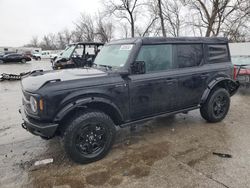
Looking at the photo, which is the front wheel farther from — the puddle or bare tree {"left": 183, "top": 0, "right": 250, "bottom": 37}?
bare tree {"left": 183, "top": 0, "right": 250, "bottom": 37}

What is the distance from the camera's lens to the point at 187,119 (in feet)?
17.1

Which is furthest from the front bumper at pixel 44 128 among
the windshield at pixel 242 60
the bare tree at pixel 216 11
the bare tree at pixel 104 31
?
the bare tree at pixel 104 31

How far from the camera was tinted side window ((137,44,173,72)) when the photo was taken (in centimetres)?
370

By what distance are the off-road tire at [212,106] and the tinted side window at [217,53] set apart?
2.28 ft

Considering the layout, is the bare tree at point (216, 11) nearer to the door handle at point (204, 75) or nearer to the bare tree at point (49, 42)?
the door handle at point (204, 75)

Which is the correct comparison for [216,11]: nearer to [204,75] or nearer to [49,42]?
[204,75]

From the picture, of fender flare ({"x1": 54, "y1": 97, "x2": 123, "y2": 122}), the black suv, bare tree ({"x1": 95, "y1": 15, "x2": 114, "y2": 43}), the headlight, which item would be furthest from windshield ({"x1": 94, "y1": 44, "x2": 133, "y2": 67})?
bare tree ({"x1": 95, "y1": 15, "x2": 114, "y2": 43})

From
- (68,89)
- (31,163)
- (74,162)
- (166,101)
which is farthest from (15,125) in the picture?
(166,101)

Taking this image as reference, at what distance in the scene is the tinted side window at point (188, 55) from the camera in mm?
4113

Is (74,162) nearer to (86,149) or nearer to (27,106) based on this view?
(86,149)

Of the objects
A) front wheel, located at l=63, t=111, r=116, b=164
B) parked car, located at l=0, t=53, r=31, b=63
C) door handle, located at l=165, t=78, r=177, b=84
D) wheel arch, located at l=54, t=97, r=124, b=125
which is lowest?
front wheel, located at l=63, t=111, r=116, b=164

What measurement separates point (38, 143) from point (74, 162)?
1.17 meters

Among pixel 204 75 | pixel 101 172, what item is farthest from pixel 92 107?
pixel 204 75

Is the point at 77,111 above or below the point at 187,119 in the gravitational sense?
above
